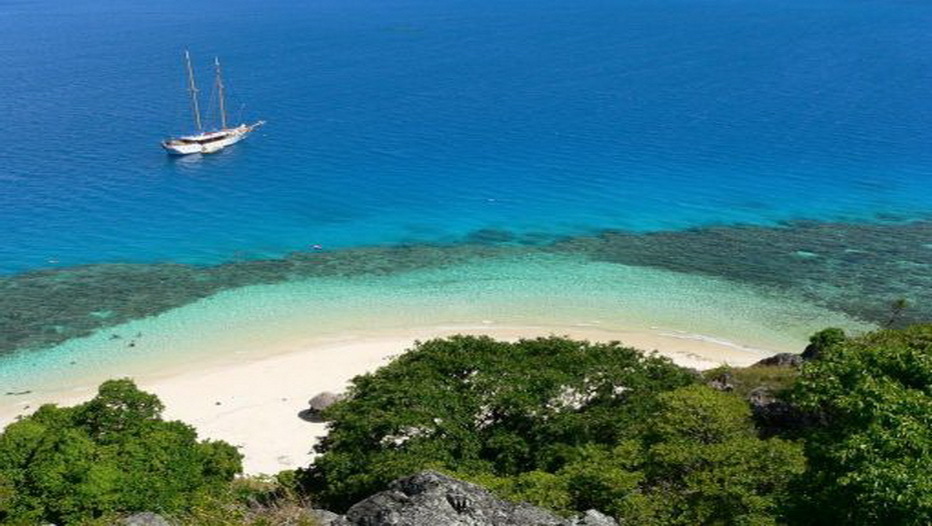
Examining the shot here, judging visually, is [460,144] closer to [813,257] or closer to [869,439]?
[813,257]

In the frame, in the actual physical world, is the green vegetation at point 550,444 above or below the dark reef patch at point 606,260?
below

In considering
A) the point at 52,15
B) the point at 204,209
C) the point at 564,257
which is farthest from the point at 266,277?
the point at 52,15

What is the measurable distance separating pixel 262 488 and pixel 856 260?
54873 mm

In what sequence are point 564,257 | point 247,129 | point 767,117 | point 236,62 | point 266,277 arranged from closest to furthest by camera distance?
point 266,277
point 564,257
point 247,129
point 767,117
point 236,62

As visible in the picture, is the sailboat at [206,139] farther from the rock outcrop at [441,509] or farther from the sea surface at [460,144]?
the rock outcrop at [441,509]

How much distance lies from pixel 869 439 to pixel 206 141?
3455 inches

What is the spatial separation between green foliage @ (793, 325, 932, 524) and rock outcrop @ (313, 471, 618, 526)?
17.9ft

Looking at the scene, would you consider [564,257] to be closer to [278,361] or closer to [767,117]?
[278,361]

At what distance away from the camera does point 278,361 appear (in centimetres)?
4828

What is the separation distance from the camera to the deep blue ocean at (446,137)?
74.0 metres

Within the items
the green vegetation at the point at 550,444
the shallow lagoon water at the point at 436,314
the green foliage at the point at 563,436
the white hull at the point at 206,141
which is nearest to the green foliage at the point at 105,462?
the green vegetation at the point at 550,444

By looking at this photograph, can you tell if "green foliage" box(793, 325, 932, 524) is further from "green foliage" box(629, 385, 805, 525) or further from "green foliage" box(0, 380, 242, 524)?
"green foliage" box(0, 380, 242, 524)

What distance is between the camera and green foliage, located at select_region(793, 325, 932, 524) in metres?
15.7

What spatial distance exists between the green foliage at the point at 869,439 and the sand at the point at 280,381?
24.0 m
